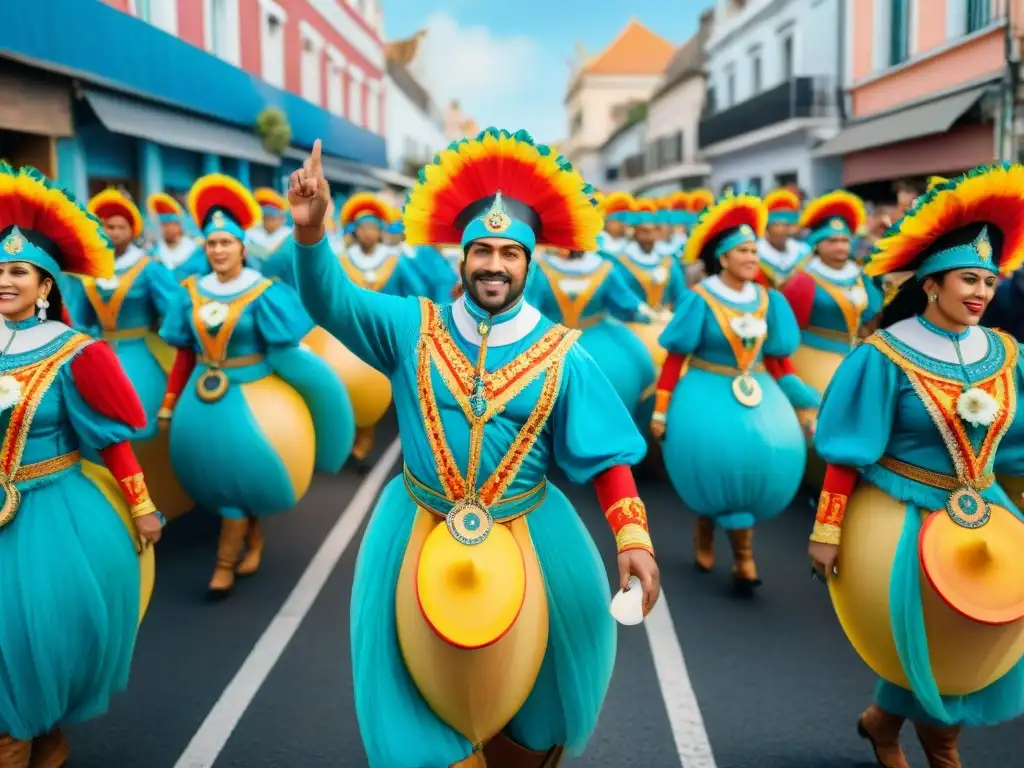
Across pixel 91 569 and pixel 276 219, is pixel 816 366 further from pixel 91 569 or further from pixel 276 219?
pixel 276 219

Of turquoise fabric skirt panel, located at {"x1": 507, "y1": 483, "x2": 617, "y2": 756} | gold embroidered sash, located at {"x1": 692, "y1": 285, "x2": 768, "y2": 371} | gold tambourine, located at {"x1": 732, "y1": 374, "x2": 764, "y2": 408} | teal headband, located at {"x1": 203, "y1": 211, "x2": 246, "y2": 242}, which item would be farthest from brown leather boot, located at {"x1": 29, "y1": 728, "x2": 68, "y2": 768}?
gold embroidered sash, located at {"x1": 692, "y1": 285, "x2": 768, "y2": 371}

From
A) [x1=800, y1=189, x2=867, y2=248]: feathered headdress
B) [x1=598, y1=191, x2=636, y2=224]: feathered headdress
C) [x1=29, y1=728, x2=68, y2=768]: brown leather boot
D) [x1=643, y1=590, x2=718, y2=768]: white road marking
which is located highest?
[x1=598, y1=191, x2=636, y2=224]: feathered headdress

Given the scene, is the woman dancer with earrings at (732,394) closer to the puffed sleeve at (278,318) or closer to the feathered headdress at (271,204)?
the puffed sleeve at (278,318)

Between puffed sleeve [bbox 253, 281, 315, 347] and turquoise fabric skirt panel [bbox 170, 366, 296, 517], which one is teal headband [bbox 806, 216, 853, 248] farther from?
turquoise fabric skirt panel [bbox 170, 366, 296, 517]

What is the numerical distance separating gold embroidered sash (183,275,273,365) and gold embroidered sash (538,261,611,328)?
8.65ft

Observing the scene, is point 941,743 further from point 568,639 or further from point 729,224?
point 729,224

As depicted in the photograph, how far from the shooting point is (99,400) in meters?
3.54

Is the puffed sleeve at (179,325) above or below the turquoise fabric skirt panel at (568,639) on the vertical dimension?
above

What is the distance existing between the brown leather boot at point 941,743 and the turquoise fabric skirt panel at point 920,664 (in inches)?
4.9

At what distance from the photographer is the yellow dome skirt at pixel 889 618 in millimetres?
3275

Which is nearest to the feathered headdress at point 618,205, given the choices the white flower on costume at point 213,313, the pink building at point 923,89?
the white flower on costume at point 213,313

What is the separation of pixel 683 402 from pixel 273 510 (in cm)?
237

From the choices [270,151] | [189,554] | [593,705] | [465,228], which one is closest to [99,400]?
[465,228]

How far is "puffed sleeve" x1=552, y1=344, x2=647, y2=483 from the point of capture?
3.03 m
